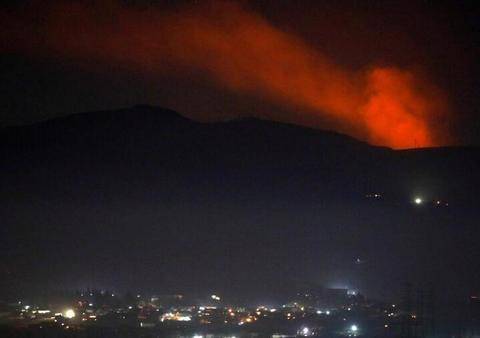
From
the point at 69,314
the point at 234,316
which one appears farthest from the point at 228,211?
the point at 69,314

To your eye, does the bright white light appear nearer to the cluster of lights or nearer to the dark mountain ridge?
the dark mountain ridge

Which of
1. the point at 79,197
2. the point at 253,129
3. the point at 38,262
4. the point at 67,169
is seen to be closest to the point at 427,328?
the point at 38,262

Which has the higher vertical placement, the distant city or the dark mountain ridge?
the dark mountain ridge

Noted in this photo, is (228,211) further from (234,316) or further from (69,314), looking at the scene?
(69,314)

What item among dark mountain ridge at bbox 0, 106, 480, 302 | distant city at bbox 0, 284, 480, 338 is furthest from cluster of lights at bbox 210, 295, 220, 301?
dark mountain ridge at bbox 0, 106, 480, 302

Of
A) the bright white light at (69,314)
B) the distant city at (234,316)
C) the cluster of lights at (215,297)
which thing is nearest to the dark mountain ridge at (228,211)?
the cluster of lights at (215,297)

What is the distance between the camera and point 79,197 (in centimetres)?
2273

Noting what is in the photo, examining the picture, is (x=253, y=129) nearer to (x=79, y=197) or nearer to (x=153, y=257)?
(x=79, y=197)

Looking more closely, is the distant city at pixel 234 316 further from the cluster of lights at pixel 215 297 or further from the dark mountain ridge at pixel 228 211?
the dark mountain ridge at pixel 228 211

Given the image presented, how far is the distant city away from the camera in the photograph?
41.6 feet

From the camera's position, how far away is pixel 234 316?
46.2 ft

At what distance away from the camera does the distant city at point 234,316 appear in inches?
500

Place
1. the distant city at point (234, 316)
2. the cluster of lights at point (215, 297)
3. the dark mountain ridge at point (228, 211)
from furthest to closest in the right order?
1. the dark mountain ridge at point (228, 211)
2. the cluster of lights at point (215, 297)
3. the distant city at point (234, 316)

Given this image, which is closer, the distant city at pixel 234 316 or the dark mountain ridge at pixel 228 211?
the distant city at pixel 234 316
